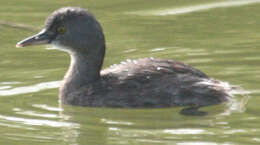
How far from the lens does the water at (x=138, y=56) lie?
9750 mm

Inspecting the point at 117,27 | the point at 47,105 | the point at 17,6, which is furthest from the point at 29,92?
the point at 17,6

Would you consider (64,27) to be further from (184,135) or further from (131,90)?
(184,135)

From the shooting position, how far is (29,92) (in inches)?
457

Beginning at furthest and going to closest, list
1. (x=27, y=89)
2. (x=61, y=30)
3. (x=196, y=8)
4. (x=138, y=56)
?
(x=196, y=8), (x=138, y=56), (x=27, y=89), (x=61, y=30)

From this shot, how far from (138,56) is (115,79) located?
6.87ft

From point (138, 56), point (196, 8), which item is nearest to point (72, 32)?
point (138, 56)

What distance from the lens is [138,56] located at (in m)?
13.1

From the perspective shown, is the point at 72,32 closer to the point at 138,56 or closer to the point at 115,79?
the point at 115,79

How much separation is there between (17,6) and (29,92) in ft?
14.9

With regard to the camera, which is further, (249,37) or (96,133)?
(249,37)

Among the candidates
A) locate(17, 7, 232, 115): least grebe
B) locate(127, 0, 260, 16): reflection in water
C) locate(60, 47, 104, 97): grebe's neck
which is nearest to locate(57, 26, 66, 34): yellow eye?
locate(17, 7, 232, 115): least grebe

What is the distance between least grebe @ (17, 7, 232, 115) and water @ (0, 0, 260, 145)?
139 millimetres

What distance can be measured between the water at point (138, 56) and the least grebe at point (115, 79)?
0.46 feet

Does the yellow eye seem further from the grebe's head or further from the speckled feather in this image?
the speckled feather
